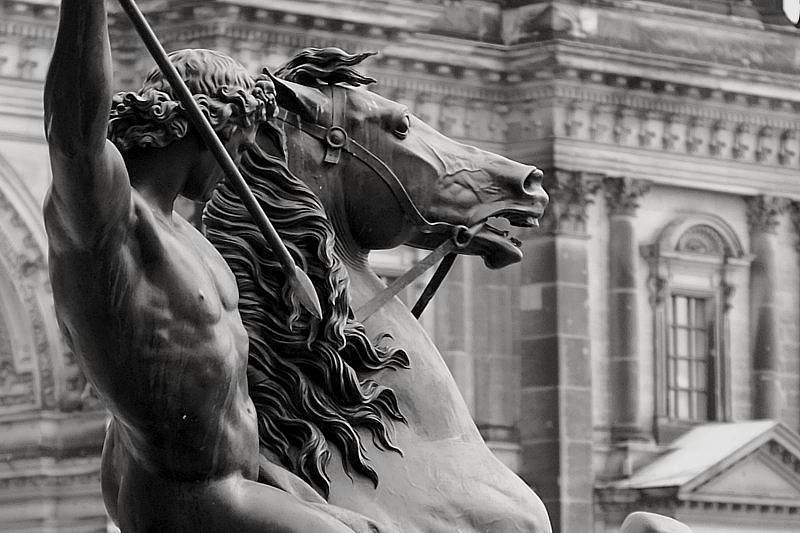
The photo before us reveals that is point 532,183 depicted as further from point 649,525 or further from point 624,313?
point 624,313

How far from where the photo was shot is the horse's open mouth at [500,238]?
16.3ft

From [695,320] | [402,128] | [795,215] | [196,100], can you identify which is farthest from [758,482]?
[196,100]

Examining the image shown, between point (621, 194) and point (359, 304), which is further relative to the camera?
point (621, 194)

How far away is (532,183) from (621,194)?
29.1 metres

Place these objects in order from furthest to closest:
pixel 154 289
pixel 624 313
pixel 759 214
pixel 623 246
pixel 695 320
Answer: pixel 759 214, pixel 695 320, pixel 623 246, pixel 624 313, pixel 154 289

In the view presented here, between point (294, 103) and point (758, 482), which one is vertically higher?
point (294, 103)

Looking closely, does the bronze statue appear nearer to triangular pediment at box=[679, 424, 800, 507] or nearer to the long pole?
the long pole

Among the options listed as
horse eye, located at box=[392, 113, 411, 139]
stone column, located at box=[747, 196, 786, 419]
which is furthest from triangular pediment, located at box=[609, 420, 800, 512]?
horse eye, located at box=[392, 113, 411, 139]

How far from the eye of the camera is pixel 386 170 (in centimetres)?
488

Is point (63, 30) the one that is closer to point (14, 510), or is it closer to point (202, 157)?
point (202, 157)

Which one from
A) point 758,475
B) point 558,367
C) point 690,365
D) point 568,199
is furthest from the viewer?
point 690,365

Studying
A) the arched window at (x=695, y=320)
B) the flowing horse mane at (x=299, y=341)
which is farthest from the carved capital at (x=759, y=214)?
the flowing horse mane at (x=299, y=341)

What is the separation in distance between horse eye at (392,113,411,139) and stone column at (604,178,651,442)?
28.9 m

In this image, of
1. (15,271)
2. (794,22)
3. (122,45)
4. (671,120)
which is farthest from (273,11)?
(794,22)
